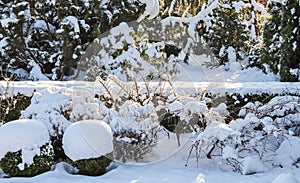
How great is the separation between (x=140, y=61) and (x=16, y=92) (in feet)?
7.35

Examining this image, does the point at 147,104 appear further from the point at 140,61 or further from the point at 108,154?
the point at 140,61

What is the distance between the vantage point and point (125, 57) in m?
7.93

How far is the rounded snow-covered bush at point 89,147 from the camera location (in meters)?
4.39

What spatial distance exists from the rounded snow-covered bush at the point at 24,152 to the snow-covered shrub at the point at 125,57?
280 centimetres

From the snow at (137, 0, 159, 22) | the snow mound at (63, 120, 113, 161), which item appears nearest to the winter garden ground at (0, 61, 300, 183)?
the snow mound at (63, 120, 113, 161)

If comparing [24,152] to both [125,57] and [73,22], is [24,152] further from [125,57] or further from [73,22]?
[73,22]

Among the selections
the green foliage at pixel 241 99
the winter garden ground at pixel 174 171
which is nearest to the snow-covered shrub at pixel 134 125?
the winter garden ground at pixel 174 171

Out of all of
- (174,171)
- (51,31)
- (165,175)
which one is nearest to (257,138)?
(174,171)

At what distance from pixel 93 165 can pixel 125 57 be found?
3.76 meters

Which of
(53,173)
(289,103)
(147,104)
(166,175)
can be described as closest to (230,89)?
(289,103)

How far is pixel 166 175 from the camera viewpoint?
4367mm

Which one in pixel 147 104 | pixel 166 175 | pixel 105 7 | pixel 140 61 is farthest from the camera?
pixel 105 7

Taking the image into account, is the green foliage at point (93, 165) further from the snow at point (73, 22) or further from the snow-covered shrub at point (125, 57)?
the snow at point (73, 22)

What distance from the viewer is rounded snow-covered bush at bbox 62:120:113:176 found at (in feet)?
14.4
